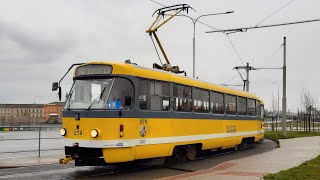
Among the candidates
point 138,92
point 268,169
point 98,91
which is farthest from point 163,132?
point 268,169

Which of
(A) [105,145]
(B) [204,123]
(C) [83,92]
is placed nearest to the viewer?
(A) [105,145]

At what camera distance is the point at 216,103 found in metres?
18.5

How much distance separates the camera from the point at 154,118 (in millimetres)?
13266

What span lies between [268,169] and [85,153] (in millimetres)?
5772

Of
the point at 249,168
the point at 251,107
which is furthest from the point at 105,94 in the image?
the point at 251,107

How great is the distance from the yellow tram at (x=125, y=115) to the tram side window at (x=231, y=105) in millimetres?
4604

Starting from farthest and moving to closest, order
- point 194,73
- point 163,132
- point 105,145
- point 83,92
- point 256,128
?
point 194,73, point 256,128, point 163,132, point 83,92, point 105,145

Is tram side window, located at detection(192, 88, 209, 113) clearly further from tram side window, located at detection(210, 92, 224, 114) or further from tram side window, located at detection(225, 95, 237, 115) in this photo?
tram side window, located at detection(225, 95, 237, 115)

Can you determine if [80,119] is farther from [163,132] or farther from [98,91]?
[163,132]

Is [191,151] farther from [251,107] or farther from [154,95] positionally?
[251,107]

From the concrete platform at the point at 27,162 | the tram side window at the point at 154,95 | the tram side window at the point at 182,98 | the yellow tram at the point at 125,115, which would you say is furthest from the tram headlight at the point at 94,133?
the concrete platform at the point at 27,162

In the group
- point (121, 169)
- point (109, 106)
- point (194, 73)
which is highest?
point (194, 73)

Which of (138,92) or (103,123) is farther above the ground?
(138,92)

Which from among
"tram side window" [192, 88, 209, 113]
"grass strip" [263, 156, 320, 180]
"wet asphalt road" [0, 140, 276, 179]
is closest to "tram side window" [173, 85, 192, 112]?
"tram side window" [192, 88, 209, 113]
